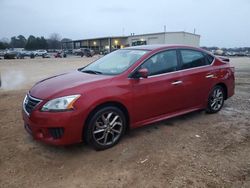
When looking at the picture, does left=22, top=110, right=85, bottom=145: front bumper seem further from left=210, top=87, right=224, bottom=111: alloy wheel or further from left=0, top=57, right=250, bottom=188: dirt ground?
left=210, top=87, right=224, bottom=111: alloy wheel

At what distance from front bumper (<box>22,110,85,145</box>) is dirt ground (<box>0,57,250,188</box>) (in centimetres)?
33

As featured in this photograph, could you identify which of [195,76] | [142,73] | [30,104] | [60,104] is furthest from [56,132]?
[195,76]

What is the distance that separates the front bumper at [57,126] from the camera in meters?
3.44

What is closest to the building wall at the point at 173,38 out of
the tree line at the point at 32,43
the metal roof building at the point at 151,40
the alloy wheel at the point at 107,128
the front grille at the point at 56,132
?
the metal roof building at the point at 151,40

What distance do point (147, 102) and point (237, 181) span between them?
5.93 ft

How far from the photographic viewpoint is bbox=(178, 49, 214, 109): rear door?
489cm

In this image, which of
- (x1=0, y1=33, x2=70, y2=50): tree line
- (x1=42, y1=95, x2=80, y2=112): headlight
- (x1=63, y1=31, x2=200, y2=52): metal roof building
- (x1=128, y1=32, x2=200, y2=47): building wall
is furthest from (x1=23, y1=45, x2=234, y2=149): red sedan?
(x1=0, y1=33, x2=70, y2=50): tree line

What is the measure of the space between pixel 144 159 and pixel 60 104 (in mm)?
1424

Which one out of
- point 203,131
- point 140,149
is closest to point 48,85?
point 140,149

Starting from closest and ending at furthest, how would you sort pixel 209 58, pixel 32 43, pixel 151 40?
pixel 209 58 → pixel 151 40 → pixel 32 43

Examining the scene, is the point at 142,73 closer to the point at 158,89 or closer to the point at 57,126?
the point at 158,89

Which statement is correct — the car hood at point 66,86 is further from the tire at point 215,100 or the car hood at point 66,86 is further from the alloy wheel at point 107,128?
the tire at point 215,100

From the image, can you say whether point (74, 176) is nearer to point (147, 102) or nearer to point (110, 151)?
point (110, 151)

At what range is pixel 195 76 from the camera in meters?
5.00
